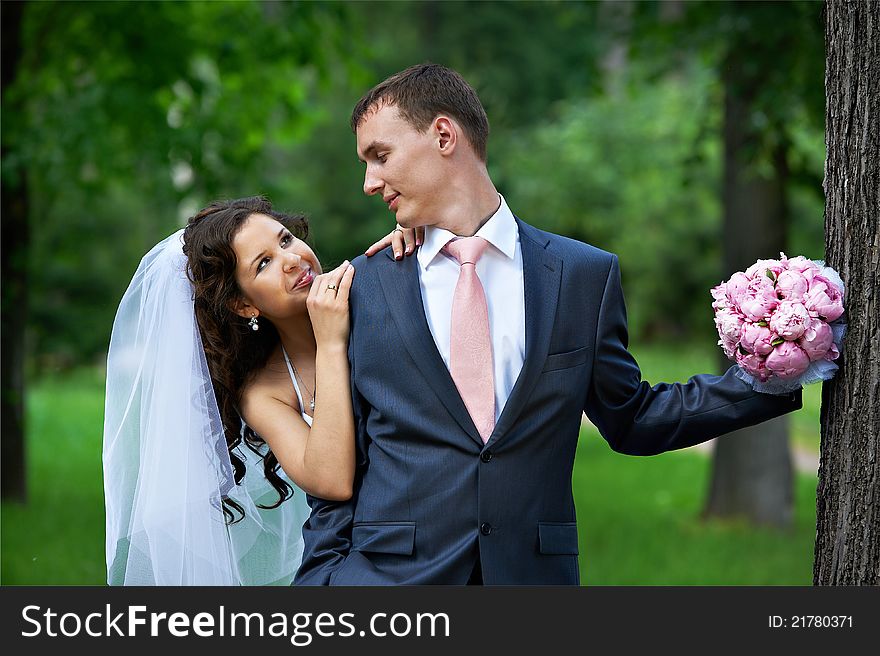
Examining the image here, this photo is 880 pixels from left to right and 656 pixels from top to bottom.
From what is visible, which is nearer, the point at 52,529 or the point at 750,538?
the point at 52,529

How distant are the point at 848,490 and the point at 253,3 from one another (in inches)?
291

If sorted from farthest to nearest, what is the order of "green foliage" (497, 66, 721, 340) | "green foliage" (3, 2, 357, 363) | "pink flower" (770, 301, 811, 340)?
"green foliage" (497, 66, 721, 340) < "green foliage" (3, 2, 357, 363) < "pink flower" (770, 301, 811, 340)

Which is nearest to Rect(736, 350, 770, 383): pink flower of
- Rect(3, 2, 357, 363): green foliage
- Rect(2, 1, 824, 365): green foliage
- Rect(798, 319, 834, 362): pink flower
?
Rect(798, 319, 834, 362): pink flower

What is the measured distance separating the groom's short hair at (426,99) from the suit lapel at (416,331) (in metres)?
0.38

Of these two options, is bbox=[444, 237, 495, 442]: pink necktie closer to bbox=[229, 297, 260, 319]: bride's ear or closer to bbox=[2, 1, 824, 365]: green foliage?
bbox=[229, 297, 260, 319]: bride's ear

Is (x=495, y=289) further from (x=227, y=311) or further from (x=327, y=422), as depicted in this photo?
(x=227, y=311)

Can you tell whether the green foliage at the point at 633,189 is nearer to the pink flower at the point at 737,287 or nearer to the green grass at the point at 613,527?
the green grass at the point at 613,527

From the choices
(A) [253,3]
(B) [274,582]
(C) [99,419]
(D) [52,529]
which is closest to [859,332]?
(B) [274,582]

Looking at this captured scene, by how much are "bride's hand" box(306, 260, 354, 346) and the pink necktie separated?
12.7 inches

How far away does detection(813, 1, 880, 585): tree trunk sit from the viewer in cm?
275

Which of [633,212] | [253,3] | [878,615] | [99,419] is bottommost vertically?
[878,615]

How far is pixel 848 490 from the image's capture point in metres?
2.81

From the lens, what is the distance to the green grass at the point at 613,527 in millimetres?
7203

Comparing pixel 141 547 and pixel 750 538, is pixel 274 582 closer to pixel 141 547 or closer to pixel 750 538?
pixel 141 547
